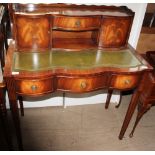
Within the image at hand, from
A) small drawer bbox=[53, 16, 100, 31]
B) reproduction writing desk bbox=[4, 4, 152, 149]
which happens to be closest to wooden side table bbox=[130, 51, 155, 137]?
reproduction writing desk bbox=[4, 4, 152, 149]

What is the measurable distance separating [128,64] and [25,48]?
75 cm

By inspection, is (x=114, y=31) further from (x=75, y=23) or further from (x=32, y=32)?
(x=32, y=32)

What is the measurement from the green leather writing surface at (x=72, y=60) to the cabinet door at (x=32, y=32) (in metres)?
0.06

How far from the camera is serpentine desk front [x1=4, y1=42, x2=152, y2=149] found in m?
1.31

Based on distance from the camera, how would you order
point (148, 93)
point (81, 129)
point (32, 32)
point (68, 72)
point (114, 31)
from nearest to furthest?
1. point (68, 72)
2. point (32, 32)
3. point (114, 31)
4. point (148, 93)
5. point (81, 129)

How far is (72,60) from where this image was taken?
4.75ft

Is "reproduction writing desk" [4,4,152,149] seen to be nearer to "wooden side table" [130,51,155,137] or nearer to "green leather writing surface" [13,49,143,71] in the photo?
"green leather writing surface" [13,49,143,71]

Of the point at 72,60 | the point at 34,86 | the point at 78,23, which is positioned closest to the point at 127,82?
the point at 72,60

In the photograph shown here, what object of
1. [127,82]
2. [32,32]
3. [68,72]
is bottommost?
[127,82]

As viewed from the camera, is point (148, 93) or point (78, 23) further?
point (148, 93)

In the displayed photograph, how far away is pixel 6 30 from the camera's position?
5.42 feet

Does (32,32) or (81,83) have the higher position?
(32,32)

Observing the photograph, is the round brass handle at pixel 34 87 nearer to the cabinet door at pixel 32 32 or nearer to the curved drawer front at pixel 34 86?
the curved drawer front at pixel 34 86

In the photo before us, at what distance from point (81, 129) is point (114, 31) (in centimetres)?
102
